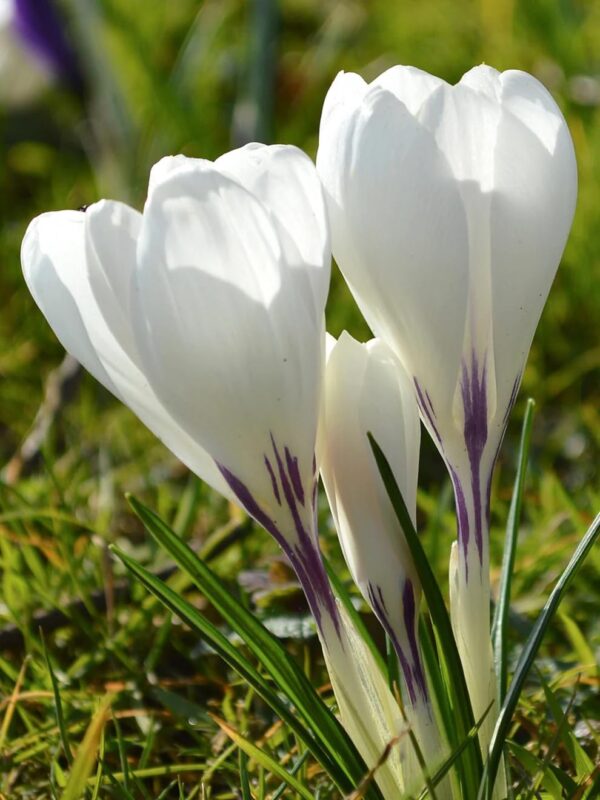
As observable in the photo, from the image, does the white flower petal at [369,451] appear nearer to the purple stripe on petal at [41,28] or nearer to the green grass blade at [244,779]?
the green grass blade at [244,779]

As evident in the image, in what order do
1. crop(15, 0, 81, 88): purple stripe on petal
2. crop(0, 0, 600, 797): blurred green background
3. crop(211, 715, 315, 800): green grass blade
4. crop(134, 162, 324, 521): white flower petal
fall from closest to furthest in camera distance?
crop(134, 162, 324, 521): white flower petal < crop(211, 715, 315, 800): green grass blade < crop(0, 0, 600, 797): blurred green background < crop(15, 0, 81, 88): purple stripe on petal

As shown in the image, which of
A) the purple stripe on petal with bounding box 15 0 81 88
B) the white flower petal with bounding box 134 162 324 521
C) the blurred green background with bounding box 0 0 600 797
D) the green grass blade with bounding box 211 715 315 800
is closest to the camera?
the white flower petal with bounding box 134 162 324 521

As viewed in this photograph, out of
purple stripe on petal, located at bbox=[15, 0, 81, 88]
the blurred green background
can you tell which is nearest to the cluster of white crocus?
the blurred green background

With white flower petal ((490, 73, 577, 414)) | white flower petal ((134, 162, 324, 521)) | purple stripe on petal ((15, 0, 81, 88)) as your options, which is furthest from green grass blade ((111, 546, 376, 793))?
purple stripe on petal ((15, 0, 81, 88))

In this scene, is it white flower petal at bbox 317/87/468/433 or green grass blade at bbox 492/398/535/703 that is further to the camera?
green grass blade at bbox 492/398/535/703

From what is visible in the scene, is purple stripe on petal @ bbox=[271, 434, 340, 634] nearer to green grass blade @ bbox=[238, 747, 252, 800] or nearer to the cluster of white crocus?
the cluster of white crocus

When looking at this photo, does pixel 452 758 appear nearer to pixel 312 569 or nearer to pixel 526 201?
pixel 312 569

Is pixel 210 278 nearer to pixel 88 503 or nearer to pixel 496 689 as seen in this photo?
pixel 496 689

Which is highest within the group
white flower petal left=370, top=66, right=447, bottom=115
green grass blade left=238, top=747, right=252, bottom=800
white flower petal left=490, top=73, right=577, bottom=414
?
white flower petal left=370, top=66, right=447, bottom=115

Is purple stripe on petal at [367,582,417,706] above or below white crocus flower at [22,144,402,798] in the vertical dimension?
below
